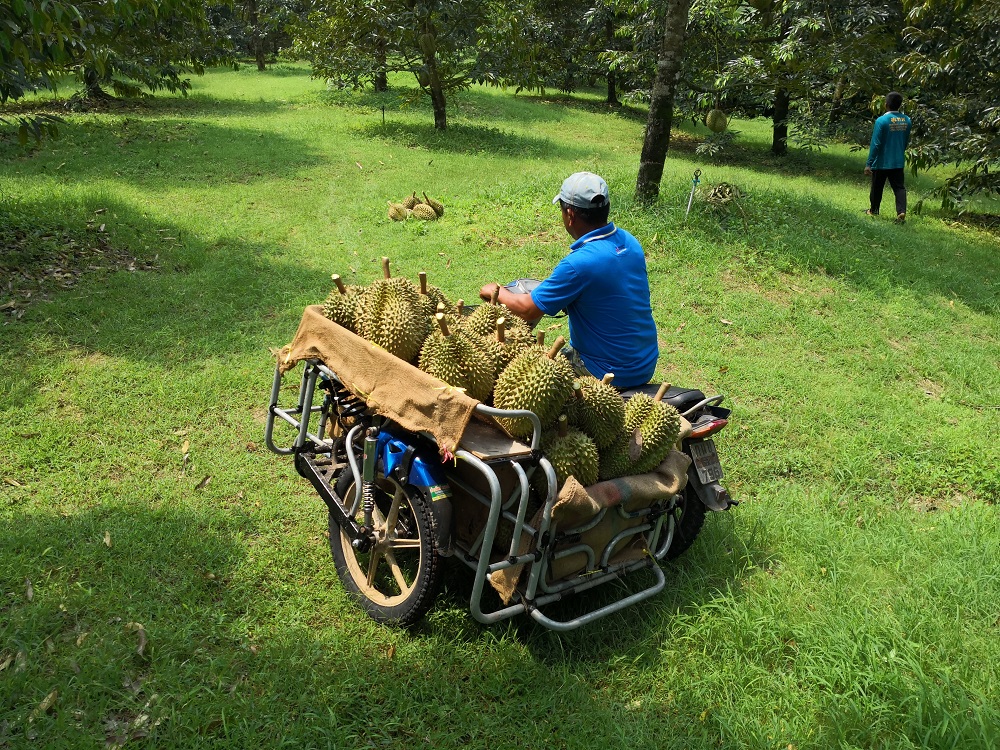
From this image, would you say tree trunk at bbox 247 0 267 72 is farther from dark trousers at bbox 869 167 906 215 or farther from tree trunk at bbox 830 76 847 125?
dark trousers at bbox 869 167 906 215

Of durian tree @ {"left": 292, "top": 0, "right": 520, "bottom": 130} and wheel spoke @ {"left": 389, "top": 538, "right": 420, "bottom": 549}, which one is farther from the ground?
durian tree @ {"left": 292, "top": 0, "right": 520, "bottom": 130}

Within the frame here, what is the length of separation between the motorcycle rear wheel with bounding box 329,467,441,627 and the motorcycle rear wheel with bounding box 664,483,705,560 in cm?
131

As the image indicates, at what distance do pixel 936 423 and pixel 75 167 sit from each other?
448 inches

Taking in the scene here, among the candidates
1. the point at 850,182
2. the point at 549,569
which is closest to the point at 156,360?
the point at 549,569

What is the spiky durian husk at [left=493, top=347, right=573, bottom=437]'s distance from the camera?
2842mm

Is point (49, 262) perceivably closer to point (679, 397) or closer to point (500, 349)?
point (500, 349)

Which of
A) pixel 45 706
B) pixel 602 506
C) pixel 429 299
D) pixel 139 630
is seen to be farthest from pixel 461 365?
pixel 45 706

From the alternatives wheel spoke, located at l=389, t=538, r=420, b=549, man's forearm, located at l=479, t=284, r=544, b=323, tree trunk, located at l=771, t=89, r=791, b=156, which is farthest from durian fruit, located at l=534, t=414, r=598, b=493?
tree trunk, located at l=771, t=89, r=791, b=156

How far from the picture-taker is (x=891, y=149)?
1109 centimetres

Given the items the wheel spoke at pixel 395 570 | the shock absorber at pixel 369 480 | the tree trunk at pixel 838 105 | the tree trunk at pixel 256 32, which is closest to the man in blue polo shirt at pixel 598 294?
the shock absorber at pixel 369 480

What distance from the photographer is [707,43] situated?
17.0 m

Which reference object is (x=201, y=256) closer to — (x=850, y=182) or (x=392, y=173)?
(x=392, y=173)

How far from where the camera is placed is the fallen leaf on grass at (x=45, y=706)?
8.79 ft

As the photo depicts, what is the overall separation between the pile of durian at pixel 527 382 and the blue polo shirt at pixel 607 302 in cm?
36
